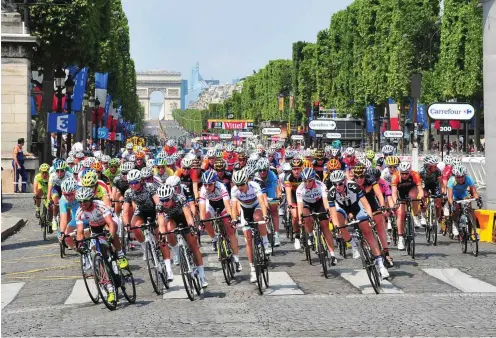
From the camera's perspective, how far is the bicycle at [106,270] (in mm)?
13906

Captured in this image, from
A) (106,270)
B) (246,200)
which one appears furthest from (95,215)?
(246,200)

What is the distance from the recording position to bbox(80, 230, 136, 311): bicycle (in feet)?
45.6

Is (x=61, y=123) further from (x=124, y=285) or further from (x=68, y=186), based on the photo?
(x=124, y=285)

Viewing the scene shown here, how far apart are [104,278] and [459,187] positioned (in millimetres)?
9084

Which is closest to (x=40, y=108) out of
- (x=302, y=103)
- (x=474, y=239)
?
(x=474, y=239)

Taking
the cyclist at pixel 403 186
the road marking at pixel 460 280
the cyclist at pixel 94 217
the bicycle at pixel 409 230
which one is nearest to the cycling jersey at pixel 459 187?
the cyclist at pixel 403 186

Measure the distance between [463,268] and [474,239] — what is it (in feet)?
7.08

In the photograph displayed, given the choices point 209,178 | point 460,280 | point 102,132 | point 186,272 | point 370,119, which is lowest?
point 460,280

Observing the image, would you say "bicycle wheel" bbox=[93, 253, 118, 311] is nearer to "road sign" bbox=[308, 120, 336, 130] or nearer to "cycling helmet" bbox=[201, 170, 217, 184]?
"cycling helmet" bbox=[201, 170, 217, 184]

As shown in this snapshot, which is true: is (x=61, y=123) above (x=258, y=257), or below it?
above

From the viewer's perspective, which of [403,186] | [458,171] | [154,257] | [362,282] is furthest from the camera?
[458,171]

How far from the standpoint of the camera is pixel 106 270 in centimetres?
1403

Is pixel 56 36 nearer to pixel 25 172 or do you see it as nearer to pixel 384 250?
pixel 25 172

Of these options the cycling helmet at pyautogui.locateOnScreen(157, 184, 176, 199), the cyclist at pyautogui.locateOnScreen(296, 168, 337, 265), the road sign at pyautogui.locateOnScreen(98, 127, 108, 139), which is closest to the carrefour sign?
the cyclist at pyautogui.locateOnScreen(296, 168, 337, 265)
